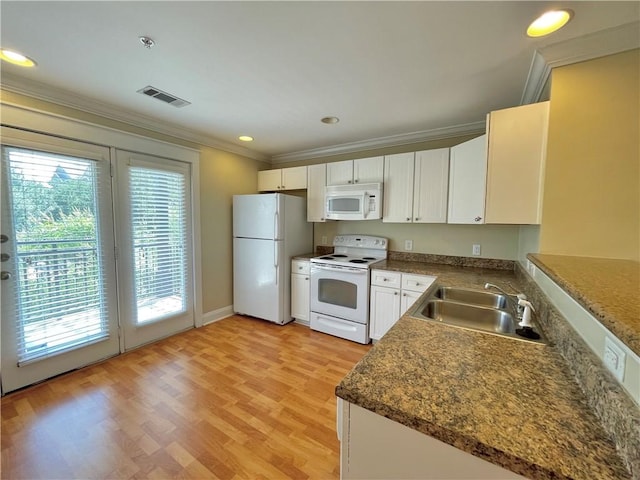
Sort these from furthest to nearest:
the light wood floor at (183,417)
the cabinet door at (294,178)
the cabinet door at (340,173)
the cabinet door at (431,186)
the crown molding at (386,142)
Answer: the cabinet door at (294,178) < the cabinet door at (340,173) < the crown molding at (386,142) < the cabinet door at (431,186) < the light wood floor at (183,417)

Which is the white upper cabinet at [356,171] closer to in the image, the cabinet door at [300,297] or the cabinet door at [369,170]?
the cabinet door at [369,170]

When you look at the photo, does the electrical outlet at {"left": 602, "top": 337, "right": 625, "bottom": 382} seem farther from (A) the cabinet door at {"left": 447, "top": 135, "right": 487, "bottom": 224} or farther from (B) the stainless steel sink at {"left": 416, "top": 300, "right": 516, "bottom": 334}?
(A) the cabinet door at {"left": 447, "top": 135, "right": 487, "bottom": 224}

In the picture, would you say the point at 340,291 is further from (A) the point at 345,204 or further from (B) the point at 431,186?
(B) the point at 431,186

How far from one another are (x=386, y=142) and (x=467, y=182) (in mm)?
1231

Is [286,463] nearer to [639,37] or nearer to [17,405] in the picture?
[17,405]

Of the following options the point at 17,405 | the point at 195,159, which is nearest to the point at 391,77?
the point at 195,159

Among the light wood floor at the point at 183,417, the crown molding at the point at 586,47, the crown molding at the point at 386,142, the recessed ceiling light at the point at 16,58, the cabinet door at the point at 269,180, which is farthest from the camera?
the cabinet door at the point at 269,180

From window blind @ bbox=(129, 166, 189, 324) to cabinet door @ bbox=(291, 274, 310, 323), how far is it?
1313 mm

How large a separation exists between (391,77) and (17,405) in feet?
11.7

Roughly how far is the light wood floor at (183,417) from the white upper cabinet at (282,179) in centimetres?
214

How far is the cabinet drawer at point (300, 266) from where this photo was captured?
11.1 ft

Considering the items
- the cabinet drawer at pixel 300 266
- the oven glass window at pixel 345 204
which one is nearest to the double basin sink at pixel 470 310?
the oven glass window at pixel 345 204

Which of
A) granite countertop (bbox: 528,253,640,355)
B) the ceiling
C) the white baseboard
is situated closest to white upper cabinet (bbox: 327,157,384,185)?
the ceiling

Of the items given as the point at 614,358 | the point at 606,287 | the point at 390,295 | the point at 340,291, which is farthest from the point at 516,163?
the point at 340,291
